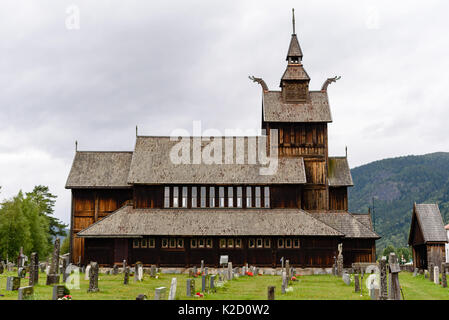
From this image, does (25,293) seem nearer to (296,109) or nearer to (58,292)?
(58,292)

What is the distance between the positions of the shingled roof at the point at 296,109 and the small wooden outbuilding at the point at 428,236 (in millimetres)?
13337

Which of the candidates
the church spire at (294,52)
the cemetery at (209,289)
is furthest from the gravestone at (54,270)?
the church spire at (294,52)

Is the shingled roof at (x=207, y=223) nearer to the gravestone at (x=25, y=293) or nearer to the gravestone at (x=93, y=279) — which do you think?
the gravestone at (x=93, y=279)

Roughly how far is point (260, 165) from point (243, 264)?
10.3 metres

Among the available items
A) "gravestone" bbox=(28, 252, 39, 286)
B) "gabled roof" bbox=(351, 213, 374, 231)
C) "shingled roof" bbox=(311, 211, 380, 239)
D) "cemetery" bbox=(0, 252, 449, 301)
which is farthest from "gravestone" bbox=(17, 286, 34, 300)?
"gabled roof" bbox=(351, 213, 374, 231)

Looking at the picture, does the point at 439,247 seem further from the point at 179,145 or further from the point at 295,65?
the point at 179,145

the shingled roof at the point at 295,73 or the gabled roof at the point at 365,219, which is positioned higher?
the shingled roof at the point at 295,73

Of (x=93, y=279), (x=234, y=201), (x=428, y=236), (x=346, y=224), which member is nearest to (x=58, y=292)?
(x=93, y=279)

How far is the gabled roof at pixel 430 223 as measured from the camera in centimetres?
5306

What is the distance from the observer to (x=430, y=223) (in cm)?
5472

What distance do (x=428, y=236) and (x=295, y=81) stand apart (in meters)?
20.5
